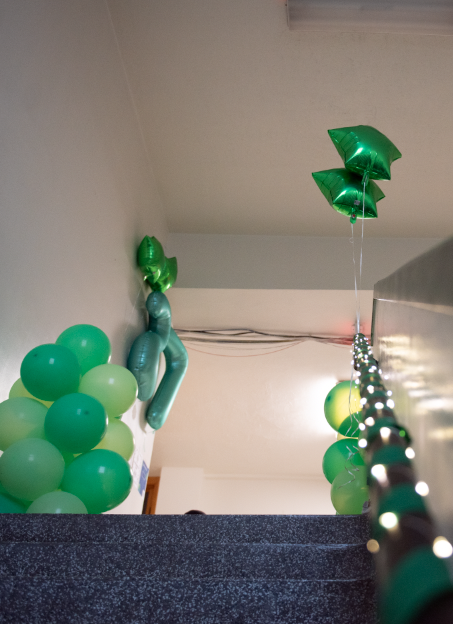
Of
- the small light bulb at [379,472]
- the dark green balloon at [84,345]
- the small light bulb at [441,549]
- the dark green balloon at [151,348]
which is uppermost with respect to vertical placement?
the dark green balloon at [151,348]

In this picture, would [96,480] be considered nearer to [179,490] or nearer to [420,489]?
[420,489]

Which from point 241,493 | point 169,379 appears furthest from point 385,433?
point 241,493

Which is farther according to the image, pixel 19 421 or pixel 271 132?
pixel 271 132

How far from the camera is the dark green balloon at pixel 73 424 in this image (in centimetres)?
139

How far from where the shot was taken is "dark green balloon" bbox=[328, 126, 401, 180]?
215 cm

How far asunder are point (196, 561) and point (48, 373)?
721 mm

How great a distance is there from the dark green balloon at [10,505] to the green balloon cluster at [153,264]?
1982 millimetres

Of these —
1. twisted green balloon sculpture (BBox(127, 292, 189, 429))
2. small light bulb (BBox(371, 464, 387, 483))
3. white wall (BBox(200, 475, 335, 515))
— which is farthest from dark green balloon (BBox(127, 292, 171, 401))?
white wall (BBox(200, 475, 335, 515))

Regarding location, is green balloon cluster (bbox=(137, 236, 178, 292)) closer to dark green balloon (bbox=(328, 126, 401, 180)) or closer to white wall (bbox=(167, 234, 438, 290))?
white wall (bbox=(167, 234, 438, 290))

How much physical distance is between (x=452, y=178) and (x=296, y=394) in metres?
2.44

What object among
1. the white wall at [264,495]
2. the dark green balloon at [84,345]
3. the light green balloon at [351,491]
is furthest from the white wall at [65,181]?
the white wall at [264,495]

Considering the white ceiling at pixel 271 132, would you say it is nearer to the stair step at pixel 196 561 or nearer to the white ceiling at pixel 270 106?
the white ceiling at pixel 270 106

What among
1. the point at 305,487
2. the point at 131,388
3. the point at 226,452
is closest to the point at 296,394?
the point at 226,452

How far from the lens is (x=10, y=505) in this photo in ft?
4.58
